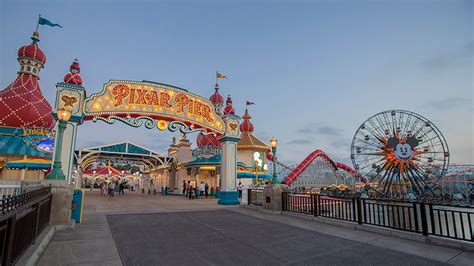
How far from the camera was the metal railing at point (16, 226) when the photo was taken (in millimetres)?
3054

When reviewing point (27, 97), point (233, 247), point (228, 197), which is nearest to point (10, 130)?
point (27, 97)

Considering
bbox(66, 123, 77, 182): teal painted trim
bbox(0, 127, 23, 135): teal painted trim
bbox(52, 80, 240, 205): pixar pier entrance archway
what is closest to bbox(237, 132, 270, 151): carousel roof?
bbox(52, 80, 240, 205): pixar pier entrance archway

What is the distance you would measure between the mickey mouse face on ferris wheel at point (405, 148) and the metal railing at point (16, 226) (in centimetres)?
2637

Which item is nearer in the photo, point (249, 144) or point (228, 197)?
point (228, 197)

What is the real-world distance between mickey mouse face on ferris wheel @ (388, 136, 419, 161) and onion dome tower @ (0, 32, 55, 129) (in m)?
36.4

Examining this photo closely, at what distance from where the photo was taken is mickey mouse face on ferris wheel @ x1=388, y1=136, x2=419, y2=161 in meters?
22.3

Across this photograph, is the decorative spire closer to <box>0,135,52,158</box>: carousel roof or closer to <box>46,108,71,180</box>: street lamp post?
<box>0,135,52,158</box>: carousel roof

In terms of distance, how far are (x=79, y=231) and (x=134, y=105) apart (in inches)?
352

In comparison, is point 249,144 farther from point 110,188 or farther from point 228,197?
point 110,188

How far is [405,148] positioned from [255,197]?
1707cm

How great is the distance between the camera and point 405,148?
74.5ft

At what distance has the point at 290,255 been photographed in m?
5.05

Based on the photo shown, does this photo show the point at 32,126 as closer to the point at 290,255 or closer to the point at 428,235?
the point at 290,255

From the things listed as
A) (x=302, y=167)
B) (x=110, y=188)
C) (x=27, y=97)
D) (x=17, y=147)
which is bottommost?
(x=110, y=188)
